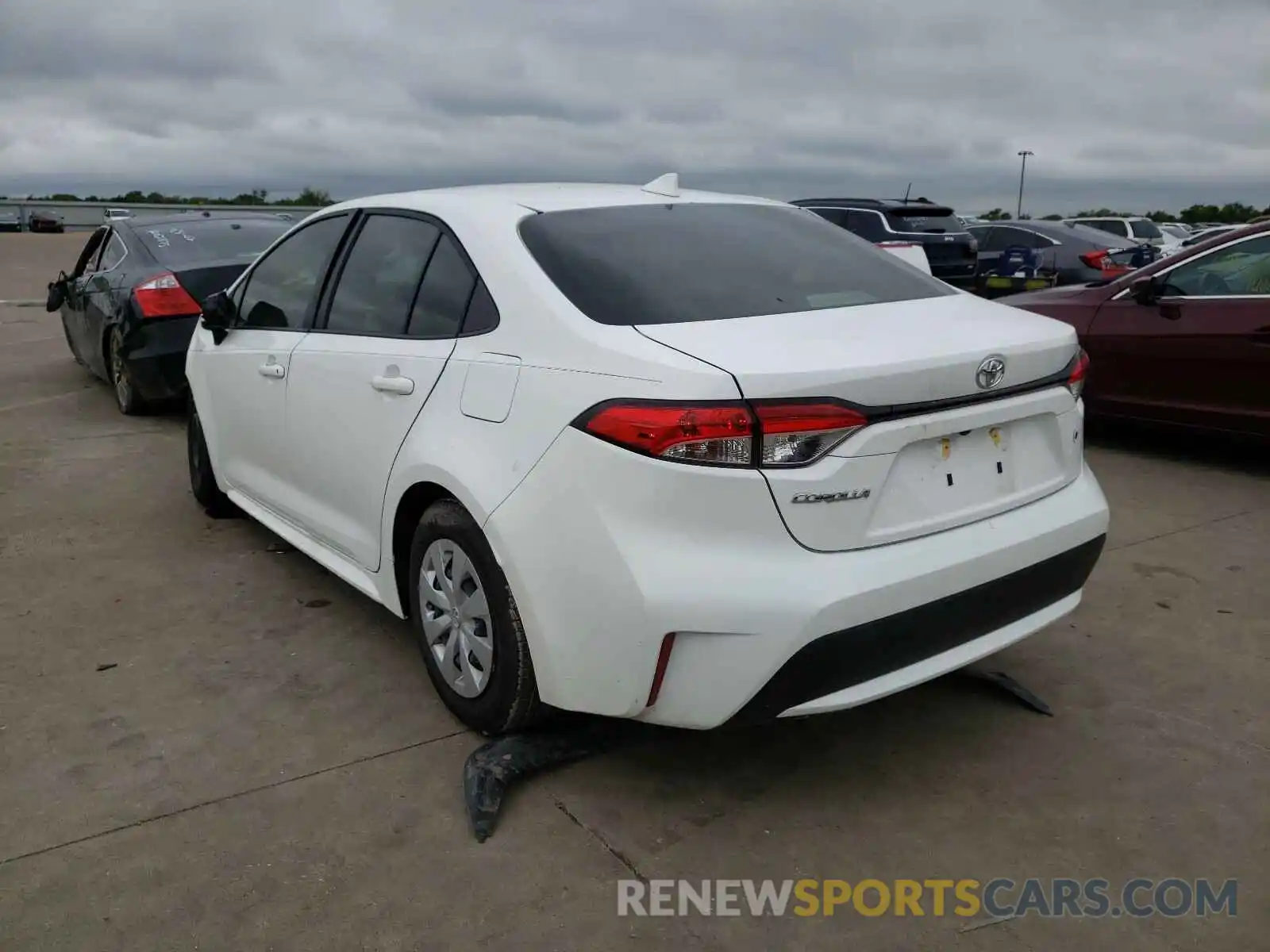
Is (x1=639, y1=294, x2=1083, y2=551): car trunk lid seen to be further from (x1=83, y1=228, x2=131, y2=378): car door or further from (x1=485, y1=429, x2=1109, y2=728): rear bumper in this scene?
(x1=83, y1=228, x2=131, y2=378): car door

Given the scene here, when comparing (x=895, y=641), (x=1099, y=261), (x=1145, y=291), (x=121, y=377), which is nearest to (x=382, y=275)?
(x=895, y=641)

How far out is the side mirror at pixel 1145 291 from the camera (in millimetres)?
6602

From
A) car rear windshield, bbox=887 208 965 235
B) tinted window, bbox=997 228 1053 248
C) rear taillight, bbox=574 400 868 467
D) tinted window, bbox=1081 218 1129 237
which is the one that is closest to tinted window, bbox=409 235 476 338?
rear taillight, bbox=574 400 868 467

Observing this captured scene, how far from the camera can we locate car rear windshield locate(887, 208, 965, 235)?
14.5 metres

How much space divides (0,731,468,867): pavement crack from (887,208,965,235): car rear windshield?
12558 mm

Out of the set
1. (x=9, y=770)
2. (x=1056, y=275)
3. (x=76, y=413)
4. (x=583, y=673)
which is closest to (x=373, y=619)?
(x=9, y=770)

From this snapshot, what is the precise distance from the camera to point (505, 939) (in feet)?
7.87

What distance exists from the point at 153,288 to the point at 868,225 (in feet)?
32.4

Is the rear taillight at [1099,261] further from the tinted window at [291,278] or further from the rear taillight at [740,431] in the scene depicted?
the rear taillight at [740,431]

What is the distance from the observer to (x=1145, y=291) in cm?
664

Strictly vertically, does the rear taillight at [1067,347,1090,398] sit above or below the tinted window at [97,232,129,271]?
below

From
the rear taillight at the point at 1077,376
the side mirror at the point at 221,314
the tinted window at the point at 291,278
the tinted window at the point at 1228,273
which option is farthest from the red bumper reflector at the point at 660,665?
the tinted window at the point at 1228,273

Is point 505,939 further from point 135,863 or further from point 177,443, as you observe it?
point 177,443

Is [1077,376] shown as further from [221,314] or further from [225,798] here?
[221,314]
